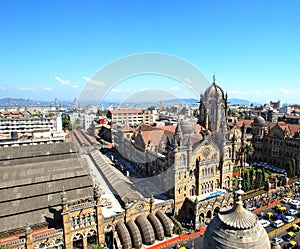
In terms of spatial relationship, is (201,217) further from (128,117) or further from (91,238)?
(128,117)

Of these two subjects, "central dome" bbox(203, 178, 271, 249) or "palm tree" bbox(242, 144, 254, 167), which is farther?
"palm tree" bbox(242, 144, 254, 167)

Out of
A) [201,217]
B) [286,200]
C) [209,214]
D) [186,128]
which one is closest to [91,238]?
[201,217]

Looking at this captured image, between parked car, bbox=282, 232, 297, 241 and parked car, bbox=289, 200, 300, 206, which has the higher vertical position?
parked car, bbox=289, 200, 300, 206

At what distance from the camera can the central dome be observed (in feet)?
54.1

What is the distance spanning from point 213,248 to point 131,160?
54777mm

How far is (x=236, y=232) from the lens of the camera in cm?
1670

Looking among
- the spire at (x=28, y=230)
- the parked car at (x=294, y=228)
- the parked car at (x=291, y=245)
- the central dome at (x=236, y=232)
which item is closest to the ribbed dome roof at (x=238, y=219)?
the central dome at (x=236, y=232)

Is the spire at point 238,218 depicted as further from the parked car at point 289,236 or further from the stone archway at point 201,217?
the parked car at point 289,236

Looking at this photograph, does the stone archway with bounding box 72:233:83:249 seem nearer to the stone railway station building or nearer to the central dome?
the stone railway station building

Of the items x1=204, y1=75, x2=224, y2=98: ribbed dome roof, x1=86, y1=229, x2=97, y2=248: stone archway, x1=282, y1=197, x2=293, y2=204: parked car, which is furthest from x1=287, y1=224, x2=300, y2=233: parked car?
x1=204, y1=75, x2=224, y2=98: ribbed dome roof

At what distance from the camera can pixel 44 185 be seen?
118 feet

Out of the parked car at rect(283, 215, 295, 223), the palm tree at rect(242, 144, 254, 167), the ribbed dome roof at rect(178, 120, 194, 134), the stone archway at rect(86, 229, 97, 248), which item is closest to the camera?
the stone archway at rect(86, 229, 97, 248)

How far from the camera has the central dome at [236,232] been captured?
16.5m

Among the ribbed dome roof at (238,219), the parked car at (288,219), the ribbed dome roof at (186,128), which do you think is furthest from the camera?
the ribbed dome roof at (186,128)
